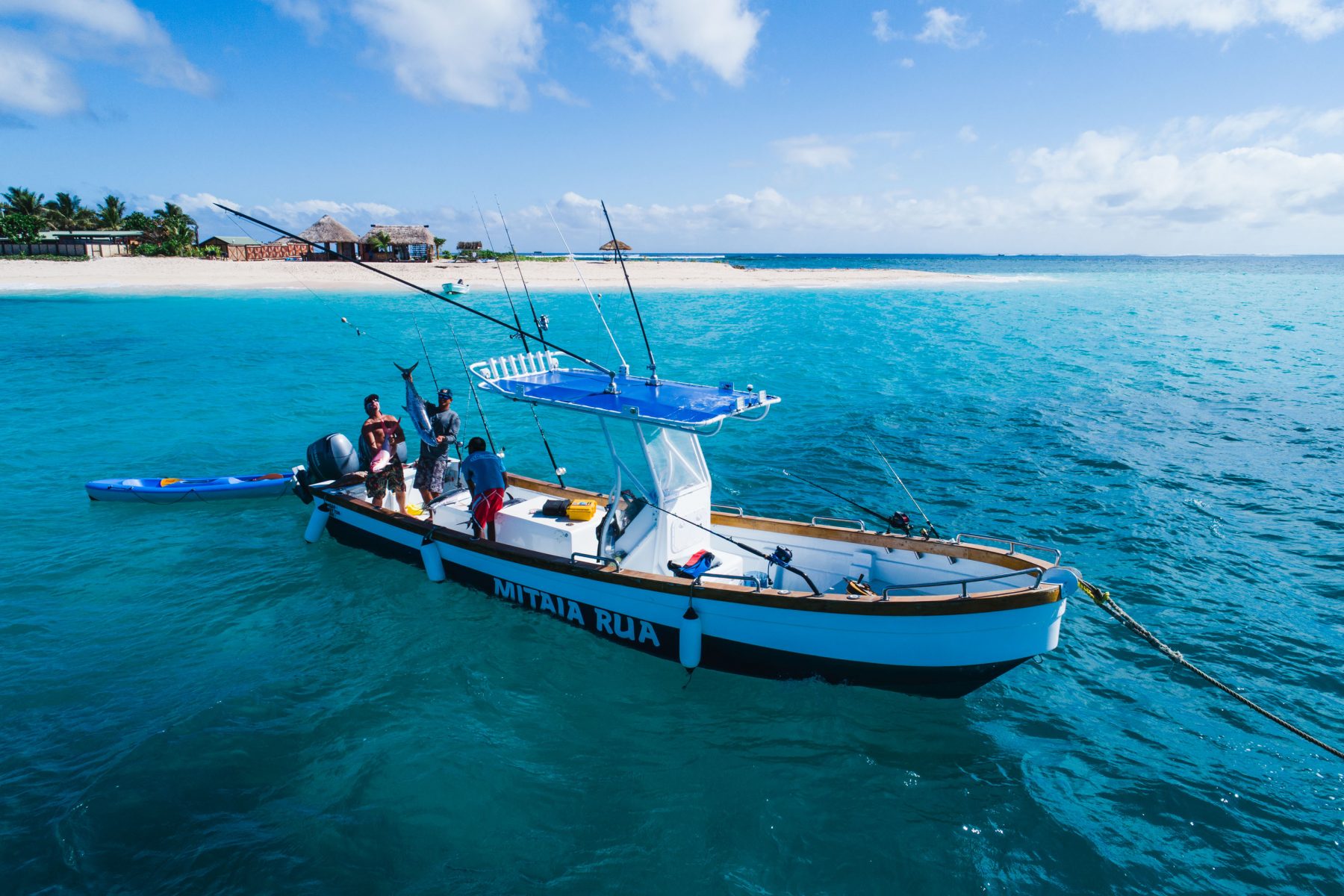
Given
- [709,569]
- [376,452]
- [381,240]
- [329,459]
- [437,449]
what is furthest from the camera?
[381,240]

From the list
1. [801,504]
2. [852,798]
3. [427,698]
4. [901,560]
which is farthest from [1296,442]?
[427,698]

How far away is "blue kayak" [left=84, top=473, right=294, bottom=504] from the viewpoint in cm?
1457

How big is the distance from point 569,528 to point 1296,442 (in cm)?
2129

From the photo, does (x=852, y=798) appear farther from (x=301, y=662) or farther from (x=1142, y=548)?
(x=1142, y=548)

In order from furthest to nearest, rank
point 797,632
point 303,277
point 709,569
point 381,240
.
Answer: point 381,240 → point 303,277 → point 709,569 → point 797,632

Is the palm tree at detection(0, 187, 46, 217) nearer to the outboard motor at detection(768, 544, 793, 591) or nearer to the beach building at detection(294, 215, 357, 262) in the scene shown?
the beach building at detection(294, 215, 357, 262)

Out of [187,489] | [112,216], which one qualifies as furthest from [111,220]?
[187,489]

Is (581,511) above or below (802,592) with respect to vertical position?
above

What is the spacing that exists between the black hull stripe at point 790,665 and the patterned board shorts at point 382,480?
314 cm

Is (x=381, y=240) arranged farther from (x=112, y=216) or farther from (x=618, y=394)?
(x=618, y=394)

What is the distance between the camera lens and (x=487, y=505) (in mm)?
9711

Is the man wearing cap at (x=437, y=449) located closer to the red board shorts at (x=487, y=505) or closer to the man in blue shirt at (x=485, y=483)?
the man in blue shirt at (x=485, y=483)

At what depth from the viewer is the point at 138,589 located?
1115cm

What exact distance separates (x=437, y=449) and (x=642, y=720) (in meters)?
5.81
